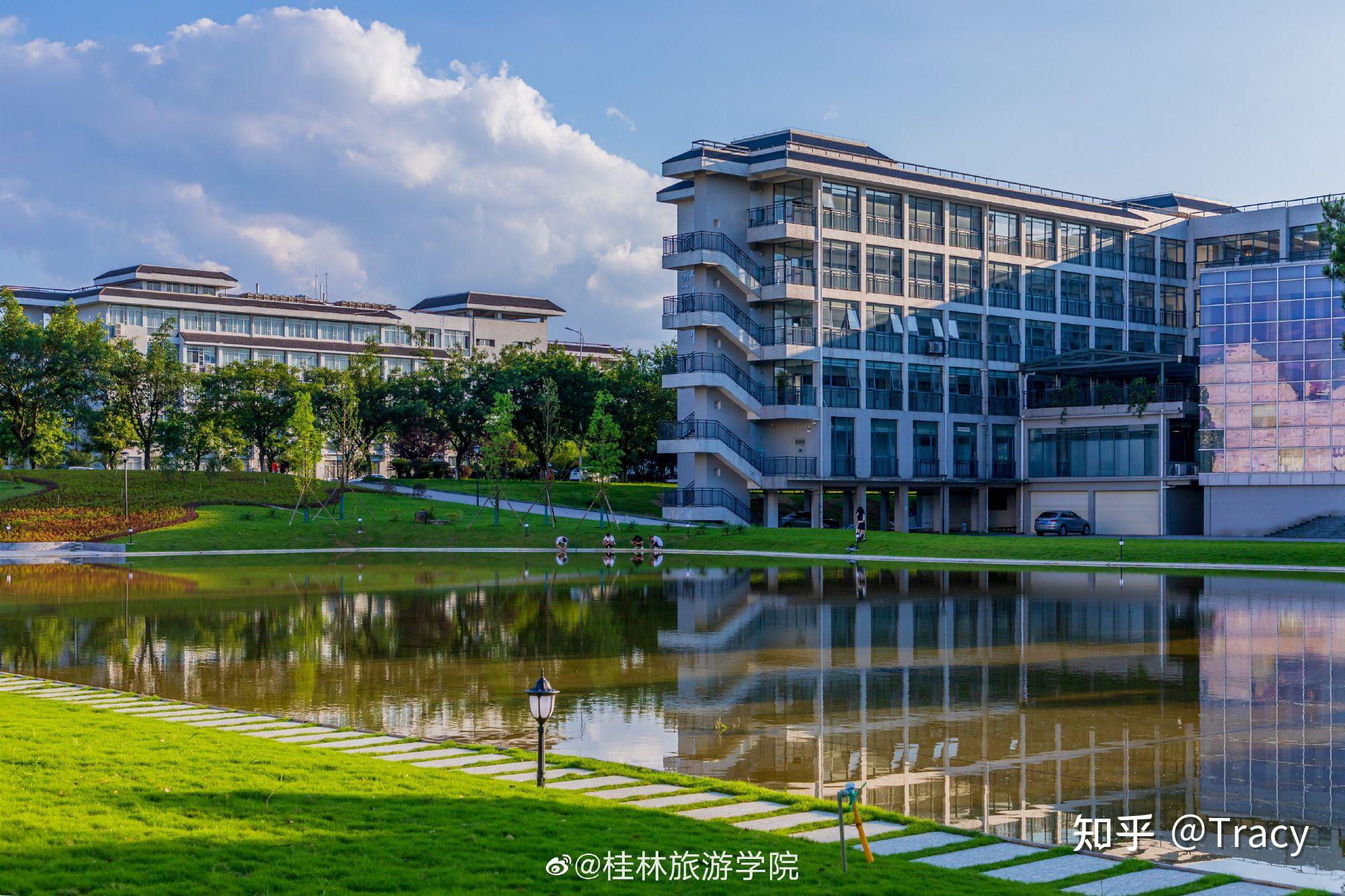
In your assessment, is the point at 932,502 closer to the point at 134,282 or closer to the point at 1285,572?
the point at 1285,572


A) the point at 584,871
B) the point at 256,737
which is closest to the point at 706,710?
the point at 256,737

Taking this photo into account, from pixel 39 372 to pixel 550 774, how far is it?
271 feet

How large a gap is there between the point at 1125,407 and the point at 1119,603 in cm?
4067

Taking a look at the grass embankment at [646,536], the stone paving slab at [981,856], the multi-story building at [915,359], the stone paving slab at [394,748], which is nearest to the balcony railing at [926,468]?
the multi-story building at [915,359]

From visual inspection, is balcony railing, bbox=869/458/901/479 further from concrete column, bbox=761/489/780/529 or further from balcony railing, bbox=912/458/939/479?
concrete column, bbox=761/489/780/529

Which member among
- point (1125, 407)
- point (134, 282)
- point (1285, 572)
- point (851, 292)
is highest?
point (134, 282)

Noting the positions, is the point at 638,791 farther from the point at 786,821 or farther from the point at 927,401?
the point at 927,401

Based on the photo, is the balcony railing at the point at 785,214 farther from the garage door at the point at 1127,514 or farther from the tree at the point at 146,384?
the tree at the point at 146,384

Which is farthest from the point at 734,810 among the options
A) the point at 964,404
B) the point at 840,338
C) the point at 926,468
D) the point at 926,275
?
the point at 964,404

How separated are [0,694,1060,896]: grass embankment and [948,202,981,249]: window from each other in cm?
7093

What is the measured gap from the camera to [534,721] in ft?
59.8

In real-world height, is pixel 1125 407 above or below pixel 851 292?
below

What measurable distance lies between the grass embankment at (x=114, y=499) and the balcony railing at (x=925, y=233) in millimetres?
38679

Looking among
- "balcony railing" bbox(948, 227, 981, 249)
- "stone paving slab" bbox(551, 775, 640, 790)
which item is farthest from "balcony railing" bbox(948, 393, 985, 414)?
"stone paving slab" bbox(551, 775, 640, 790)
